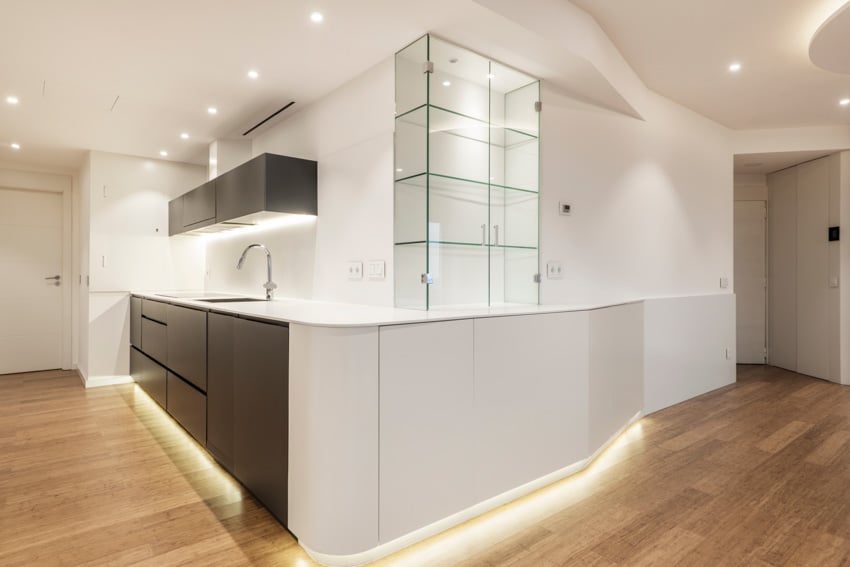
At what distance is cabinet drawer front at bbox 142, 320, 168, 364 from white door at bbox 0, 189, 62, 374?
2.44m

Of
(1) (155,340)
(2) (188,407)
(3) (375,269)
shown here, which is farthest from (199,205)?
(3) (375,269)

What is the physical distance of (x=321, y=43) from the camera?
2607mm

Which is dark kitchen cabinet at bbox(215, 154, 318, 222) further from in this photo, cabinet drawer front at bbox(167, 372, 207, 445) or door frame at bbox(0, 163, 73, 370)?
door frame at bbox(0, 163, 73, 370)

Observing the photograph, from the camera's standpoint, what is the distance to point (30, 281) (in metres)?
5.50

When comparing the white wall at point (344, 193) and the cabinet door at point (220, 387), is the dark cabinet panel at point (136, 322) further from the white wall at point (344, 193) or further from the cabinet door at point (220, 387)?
the cabinet door at point (220, 387)

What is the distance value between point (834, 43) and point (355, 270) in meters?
3.06

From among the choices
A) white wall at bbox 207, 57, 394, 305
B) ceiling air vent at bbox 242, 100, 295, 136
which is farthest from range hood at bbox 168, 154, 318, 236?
ceiling air vent at bbox 242, 100, 295, 136

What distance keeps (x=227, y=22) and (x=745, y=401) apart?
473 centimetres

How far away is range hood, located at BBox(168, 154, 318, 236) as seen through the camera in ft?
10.4

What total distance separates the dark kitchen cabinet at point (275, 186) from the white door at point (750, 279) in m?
5.38

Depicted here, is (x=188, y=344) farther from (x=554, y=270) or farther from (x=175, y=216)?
(x=175, y=216)

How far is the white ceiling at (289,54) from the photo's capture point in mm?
2332

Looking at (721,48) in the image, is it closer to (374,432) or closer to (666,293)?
(666,293)

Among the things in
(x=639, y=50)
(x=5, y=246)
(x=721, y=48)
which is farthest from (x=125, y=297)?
(x=721, y=48)
